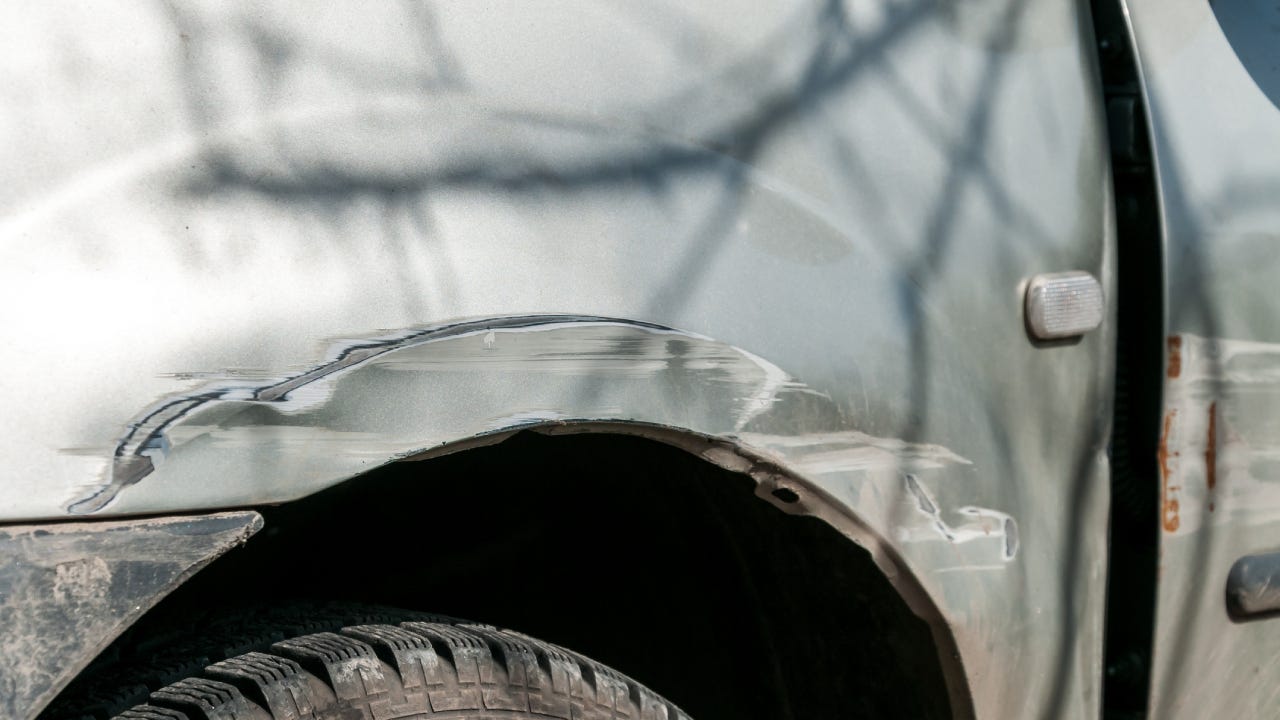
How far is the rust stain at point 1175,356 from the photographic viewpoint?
5.32ft

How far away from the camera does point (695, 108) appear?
1.32 metres

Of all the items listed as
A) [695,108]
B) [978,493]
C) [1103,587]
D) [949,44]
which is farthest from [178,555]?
[1103,587]

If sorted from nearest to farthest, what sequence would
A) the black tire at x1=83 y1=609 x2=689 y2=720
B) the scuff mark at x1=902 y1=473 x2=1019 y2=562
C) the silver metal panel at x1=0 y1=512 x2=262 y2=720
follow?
the silver metal panel at x1=0 y1=512 x2=262 y2=720 < the black tire at x1=83 y1=609 x2=689 y2=720 < the scuff mark at x1=902 y1=473 x2=1019 y2=562

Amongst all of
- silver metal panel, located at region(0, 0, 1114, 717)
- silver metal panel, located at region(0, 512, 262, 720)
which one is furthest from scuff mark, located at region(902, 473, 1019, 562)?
silver metal panel, located at region(0, 512, 262, 720)

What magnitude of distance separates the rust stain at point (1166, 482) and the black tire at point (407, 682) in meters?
0.75

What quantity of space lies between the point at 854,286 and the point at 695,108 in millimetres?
285

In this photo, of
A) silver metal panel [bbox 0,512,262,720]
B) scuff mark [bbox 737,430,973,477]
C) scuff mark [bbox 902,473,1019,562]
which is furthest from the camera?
scuff mark [bbox 902,473,1019,562]

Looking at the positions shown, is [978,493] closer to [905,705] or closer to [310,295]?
[905,705]

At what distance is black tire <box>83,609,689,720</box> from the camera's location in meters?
1.15

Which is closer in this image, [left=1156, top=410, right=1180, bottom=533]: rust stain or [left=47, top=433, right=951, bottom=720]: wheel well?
[left=47, top=433, right=951, bottom=720]: wheel well

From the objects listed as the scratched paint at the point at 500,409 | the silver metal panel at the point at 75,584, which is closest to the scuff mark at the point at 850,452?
the scratched paint at the point at 500,409

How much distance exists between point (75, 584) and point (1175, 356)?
53.9 inches

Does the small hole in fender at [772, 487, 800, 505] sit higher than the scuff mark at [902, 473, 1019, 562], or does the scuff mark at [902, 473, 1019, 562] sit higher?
the small hole in fender at [772, 487, 800, 505]

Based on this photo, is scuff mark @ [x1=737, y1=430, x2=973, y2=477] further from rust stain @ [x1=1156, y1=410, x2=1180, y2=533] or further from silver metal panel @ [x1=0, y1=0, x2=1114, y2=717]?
rust stain @ [x1=1156, y1=410, x2=1180, y2=533]
